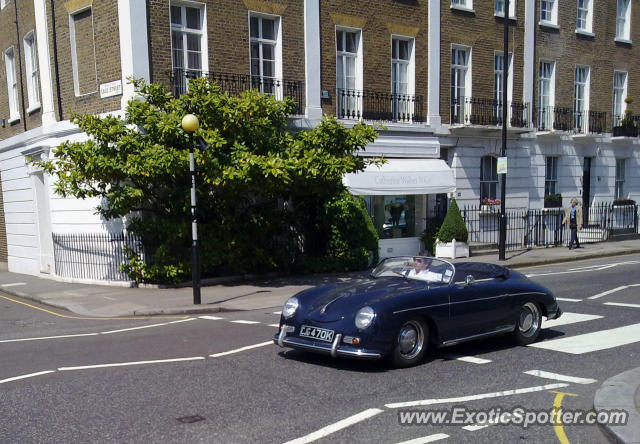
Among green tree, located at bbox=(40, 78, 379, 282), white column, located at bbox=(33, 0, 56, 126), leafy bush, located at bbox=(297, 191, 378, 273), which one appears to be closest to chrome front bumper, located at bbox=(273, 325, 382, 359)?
green tree, located at bbox=(40, 78, 379, 282)

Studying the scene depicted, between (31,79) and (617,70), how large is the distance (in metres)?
24.2

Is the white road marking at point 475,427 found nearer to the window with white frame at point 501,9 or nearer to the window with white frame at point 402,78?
the window with white frame at point 402,78

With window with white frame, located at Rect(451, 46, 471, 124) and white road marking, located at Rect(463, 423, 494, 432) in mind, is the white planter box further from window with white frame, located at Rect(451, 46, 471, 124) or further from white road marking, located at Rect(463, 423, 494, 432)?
white road marking, located at Rect(463, 423, 494, 432)

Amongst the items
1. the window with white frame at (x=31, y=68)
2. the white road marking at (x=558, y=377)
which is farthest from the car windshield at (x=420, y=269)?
the window with white frame at (x=31, y=68)

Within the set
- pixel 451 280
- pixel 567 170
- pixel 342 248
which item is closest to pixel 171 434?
pixel 451 280

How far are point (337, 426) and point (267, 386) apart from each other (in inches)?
54.2

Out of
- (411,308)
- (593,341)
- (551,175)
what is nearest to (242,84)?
(411,308)

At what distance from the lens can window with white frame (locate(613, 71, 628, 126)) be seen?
88.0ft

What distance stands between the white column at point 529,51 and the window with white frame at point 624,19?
21.4 ft

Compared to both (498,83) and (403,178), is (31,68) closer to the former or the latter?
(403,178)

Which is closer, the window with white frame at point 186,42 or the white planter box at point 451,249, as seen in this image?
the window with white frame at point 186,42

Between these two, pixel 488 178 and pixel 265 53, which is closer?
Answer: pixel 265 53

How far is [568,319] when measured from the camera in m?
9.72

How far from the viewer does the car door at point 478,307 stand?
24.0 ft
